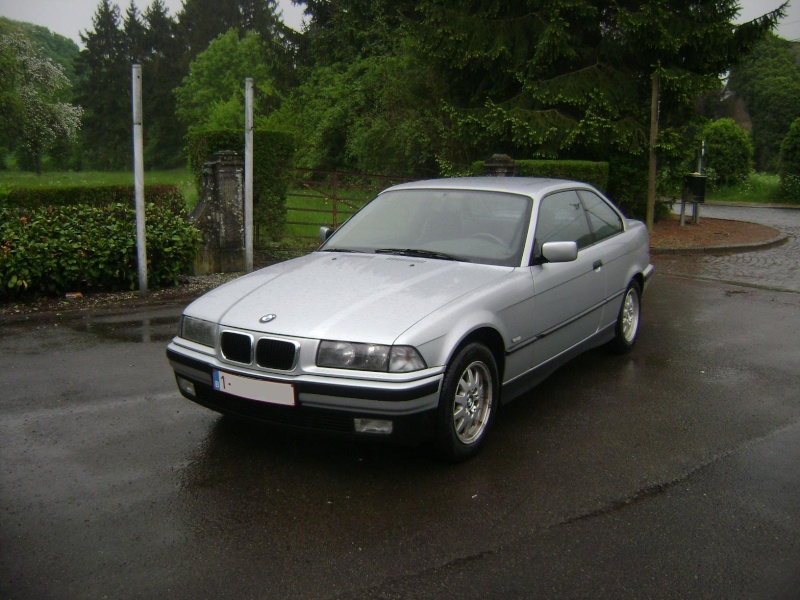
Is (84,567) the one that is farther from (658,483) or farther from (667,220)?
(667,220)

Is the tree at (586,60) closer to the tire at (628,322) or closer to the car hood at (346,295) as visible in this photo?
the tire at (628,322)

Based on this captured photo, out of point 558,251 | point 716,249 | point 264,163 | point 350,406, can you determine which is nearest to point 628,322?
point 558,251

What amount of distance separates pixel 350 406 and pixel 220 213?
7.26 metres

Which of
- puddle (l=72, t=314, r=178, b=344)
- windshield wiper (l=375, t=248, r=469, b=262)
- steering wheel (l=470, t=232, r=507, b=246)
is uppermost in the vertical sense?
steering wheel (l=470, t=232, r=507, b=246)

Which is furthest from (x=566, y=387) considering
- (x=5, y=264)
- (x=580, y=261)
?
(x=5, y=264)

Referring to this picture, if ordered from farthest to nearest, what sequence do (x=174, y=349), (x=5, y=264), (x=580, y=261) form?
(x=5, y=264), (x=580, y=261), (x=174, y=349)

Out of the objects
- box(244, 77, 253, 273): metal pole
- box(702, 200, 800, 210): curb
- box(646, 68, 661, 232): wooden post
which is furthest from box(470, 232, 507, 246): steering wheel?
box(702, 200, 800, 210): curb

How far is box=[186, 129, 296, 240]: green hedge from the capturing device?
11164mm

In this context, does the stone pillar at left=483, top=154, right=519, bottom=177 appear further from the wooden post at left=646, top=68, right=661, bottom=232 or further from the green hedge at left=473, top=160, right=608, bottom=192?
the wooden post at left=646, top=68, right=661, bottom=232

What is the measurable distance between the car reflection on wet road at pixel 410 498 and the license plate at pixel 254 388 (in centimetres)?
47

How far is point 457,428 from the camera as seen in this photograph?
4.32 m

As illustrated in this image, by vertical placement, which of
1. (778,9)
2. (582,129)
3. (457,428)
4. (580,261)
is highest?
(778,9)

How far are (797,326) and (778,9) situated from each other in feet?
36.5

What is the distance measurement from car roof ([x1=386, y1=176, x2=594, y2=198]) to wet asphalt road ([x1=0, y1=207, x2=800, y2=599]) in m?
1.52
